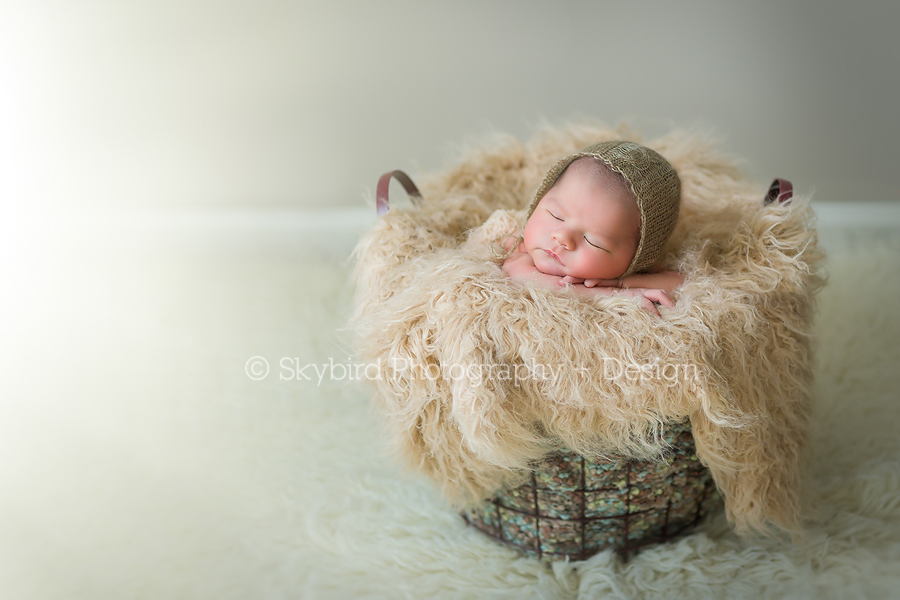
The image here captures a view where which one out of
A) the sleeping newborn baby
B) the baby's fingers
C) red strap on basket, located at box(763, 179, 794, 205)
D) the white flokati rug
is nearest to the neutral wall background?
the white flokati rug

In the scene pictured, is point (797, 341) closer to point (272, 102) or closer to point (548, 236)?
point (548, 236)

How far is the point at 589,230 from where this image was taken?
95 cm

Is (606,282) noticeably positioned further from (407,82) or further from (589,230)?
(407,82)

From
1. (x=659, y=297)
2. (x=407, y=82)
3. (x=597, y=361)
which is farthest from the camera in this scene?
(x=407, y=82)

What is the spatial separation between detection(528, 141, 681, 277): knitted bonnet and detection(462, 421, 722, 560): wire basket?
0.27m

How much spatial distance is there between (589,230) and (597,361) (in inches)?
9.4

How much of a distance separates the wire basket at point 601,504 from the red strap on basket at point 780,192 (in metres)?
0.38

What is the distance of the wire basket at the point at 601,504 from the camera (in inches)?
35.9

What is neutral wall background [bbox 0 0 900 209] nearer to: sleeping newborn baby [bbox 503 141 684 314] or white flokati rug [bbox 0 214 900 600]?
white flokati rug [bbox 0 214 900 600]

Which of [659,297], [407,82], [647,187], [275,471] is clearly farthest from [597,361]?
[407,82]

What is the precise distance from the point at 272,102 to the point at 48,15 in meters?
0.65

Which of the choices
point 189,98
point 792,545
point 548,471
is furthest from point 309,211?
→ point 792,545

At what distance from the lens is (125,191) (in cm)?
221

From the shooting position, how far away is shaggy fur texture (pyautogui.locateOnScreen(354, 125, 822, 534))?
796 millimetres
